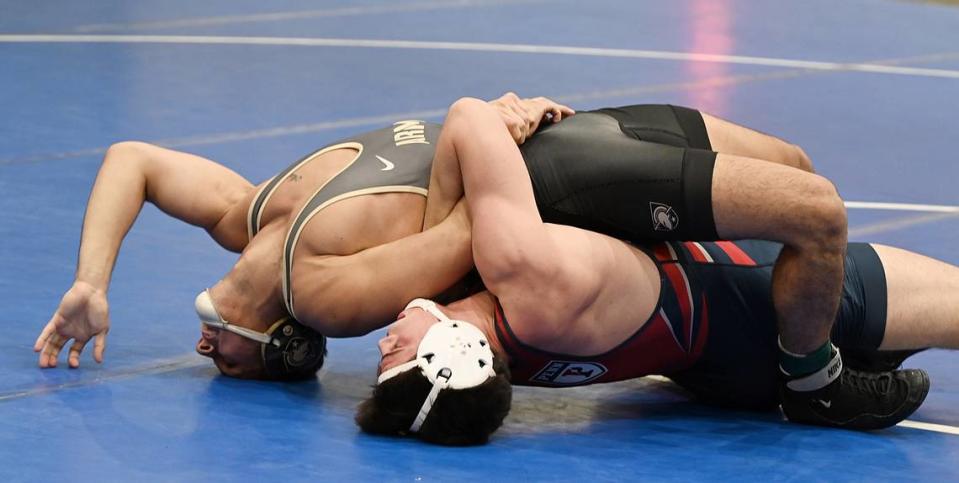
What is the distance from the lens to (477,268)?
441cm

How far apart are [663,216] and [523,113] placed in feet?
2.12

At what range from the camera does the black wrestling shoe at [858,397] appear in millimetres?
4480

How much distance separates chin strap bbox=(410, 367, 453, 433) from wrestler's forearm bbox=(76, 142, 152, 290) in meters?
1.11

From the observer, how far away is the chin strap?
411cm

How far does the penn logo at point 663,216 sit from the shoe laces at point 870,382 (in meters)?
0.65

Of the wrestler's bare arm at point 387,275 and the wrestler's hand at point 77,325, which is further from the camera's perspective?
the wrestler's hand at point 77,325

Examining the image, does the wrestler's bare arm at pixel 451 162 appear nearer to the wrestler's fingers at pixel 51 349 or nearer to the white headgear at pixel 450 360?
the white headgear at pixel 450 360

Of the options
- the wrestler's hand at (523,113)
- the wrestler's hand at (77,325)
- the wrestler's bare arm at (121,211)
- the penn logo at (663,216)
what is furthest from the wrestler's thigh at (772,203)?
the wrestler's hand at (77,325)

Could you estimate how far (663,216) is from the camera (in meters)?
4.43

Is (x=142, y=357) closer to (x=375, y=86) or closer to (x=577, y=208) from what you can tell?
(x=577, y=208)

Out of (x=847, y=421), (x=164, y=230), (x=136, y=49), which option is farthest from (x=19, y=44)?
(x=847, y=421)

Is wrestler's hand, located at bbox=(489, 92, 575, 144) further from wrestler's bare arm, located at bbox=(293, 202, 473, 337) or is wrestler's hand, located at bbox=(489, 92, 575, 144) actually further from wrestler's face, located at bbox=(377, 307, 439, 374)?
wrestler's face, located at bbox=(377, 307, 439, 374)

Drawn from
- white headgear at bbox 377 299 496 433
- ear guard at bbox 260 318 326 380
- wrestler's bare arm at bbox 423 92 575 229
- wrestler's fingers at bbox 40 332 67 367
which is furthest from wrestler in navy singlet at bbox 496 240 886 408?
wrestler's fingers at bbox 40 332 67 367

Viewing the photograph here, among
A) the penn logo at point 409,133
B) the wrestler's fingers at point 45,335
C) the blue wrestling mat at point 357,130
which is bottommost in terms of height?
the blue wrestling mat at point 357,130
